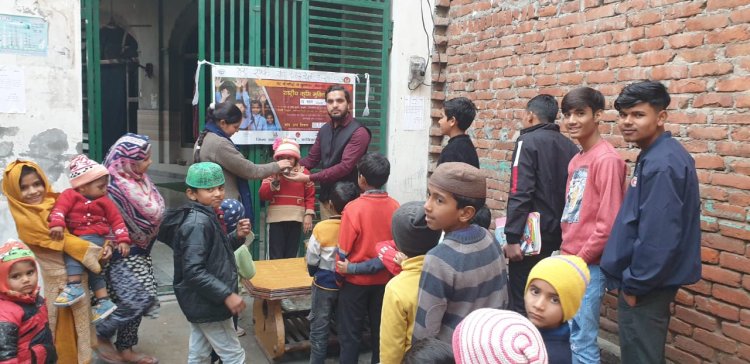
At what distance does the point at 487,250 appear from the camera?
7.62ft

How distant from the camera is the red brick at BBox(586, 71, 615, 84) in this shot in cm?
415

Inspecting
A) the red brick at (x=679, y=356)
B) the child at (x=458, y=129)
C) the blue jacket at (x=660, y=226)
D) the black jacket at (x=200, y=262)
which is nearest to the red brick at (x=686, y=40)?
the blue jacket at (x=660, y=226)

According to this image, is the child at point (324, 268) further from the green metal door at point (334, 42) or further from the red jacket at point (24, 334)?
the green metal door at point (334, 42)

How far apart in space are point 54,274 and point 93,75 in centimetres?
190

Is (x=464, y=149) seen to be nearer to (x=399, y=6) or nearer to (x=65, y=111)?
(x=399, y=6)

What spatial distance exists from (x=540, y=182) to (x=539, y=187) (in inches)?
1.3

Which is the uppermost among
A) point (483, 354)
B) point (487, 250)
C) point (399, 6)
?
point (399, 6)

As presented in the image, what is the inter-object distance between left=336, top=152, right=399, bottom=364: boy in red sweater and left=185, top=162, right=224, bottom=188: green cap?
75 cm

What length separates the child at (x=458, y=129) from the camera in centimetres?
413

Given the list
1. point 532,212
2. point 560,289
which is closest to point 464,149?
point 532,212

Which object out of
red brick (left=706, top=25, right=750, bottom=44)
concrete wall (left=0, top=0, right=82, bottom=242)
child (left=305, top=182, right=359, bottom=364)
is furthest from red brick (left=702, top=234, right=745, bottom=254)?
concrete wall (left=0, top=0, right=82, bottom=242)

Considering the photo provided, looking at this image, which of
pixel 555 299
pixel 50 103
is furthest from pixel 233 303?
pixel 50 103

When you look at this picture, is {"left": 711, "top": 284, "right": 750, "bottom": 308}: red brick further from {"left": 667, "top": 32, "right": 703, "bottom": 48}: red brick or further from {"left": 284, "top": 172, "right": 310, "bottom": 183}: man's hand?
{"left": 284, "top": 172, "right": 310, "bottom": 183}: man's hand

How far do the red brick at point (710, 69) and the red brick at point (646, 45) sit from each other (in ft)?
1.01
